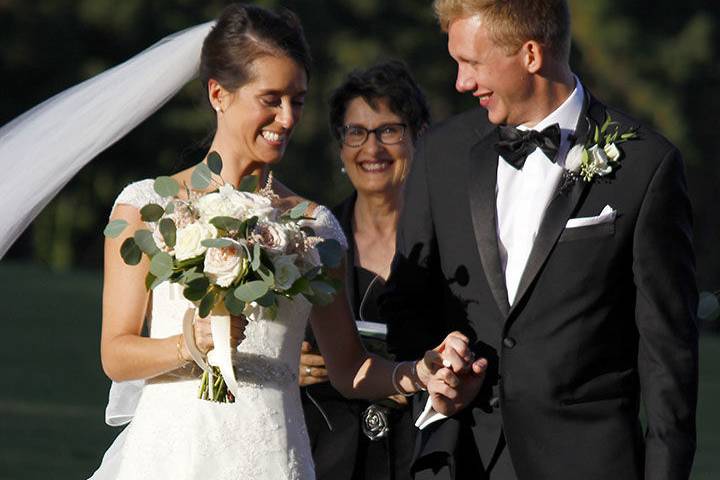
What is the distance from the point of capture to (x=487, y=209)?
4.93 metres

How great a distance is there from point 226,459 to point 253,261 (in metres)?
0.76

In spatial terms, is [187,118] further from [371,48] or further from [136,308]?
[136,308]

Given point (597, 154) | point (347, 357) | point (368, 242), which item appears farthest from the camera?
point (368, 242)

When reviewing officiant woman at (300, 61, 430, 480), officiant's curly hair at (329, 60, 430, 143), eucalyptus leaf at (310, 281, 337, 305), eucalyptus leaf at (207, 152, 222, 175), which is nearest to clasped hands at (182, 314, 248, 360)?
eucalyptus leaf at (310, 281, 337, 305)

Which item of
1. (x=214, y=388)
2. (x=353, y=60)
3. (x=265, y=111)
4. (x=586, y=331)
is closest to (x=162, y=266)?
(x=214, y=388)

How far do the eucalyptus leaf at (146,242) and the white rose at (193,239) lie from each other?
0.32 ft

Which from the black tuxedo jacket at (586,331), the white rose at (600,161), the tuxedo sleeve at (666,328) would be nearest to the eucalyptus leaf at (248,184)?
the black tuxedo jacket at (586,331)

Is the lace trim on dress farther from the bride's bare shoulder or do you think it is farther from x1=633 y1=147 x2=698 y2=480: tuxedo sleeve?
x1=633 y1=147 x2=698 y2=480: tuxedo sleeve

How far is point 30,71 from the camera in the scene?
125 ft

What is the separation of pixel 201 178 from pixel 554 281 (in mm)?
1114

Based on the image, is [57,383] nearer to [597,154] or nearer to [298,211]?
[298,211]

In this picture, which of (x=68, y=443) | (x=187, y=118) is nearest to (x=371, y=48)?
(x=187, y=118)

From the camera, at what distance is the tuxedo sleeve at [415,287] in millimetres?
5070

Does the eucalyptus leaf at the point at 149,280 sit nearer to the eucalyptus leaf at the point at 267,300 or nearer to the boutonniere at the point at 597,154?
the eucalyptus leaf at the point at 267,300
